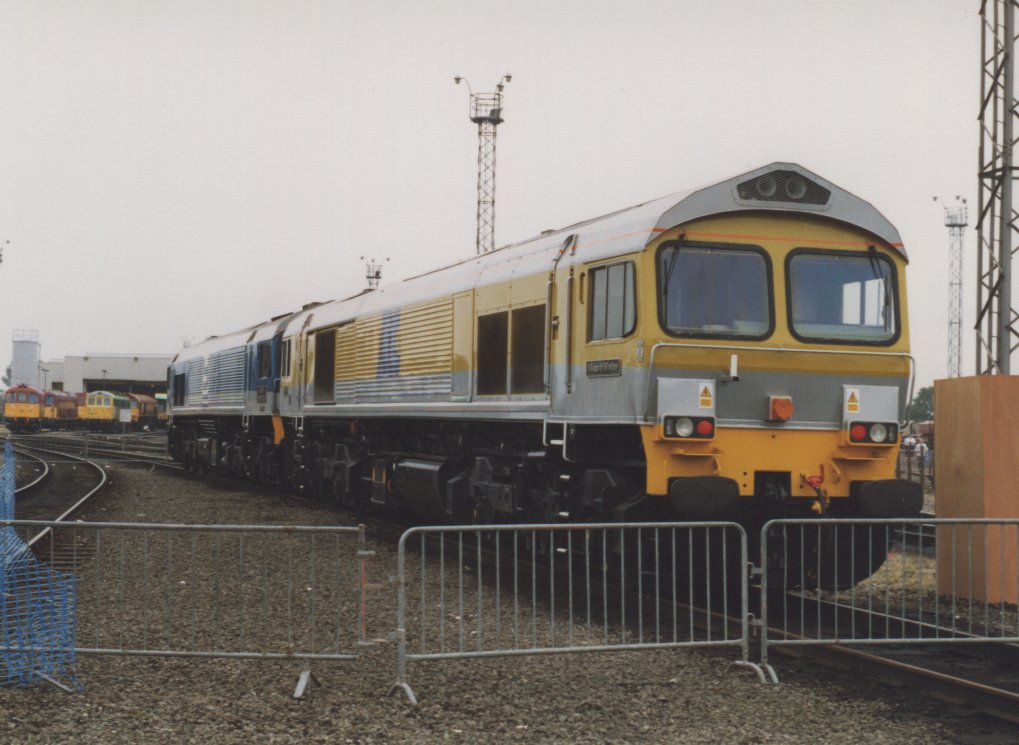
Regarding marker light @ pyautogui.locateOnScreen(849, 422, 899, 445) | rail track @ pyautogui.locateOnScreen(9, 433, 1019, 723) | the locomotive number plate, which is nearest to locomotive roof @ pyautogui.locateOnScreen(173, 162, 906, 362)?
the locomotive number plate

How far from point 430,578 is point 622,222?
420 centimetres

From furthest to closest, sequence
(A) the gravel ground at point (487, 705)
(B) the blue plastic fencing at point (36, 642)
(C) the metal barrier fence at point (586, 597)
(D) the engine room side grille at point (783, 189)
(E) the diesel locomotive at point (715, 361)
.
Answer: (D) the engine room side grille at point (783, 189) → (E) the diesel locomotive at point (715, 361) → (C) the metal barrier fence at point (586, 597) → (B) the blue plastic fencing at point (36, 642) → (A) the gravel ground at point (487, 705)

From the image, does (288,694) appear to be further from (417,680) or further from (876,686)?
(876,686)

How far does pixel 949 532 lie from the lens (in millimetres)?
12352

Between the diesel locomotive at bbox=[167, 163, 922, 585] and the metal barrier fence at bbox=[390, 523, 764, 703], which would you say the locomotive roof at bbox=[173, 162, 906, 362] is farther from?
the metal barrier fence at bbox=[390, 523, 764, 703]

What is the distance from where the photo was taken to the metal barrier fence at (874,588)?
9.25 meters

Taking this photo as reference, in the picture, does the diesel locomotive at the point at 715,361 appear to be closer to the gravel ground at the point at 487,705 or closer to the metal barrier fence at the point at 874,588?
the metal barrier fence at the point at 874,588

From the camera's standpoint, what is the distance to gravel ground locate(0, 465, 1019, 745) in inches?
254

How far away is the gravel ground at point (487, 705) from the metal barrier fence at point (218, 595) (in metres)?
0.21

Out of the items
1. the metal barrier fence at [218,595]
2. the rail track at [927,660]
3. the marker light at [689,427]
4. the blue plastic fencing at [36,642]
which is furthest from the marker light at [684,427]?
the blue plastic fencing at [36,642]

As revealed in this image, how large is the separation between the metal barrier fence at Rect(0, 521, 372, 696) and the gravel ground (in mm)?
206

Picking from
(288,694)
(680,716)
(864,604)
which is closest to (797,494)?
(864,604)

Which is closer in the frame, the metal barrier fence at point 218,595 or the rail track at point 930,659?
the rail track at point 930,659

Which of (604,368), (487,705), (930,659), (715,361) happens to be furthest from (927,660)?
(604,368)
